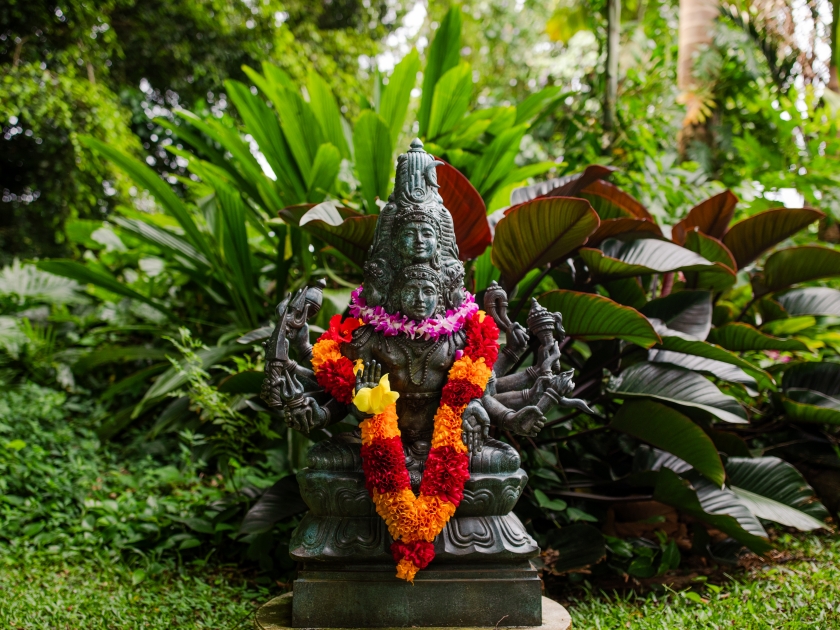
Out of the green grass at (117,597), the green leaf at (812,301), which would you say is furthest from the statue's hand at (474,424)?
the green leaf at (812,301)

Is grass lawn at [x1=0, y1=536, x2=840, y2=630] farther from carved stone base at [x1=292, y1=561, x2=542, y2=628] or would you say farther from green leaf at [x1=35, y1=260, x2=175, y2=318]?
green leaf at [x1=35, y1=260, x2=175, y2=318]

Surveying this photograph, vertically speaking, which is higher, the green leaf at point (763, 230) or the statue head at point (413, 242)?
the statue head at point (413, 242)

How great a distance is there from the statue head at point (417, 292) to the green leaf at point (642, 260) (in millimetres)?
891

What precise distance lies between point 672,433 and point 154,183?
2883 mm

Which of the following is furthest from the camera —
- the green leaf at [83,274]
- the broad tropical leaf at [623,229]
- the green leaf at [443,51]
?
the green leaf at [443,51]

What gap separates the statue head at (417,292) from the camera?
215 centimetres

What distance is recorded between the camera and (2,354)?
14.8ft

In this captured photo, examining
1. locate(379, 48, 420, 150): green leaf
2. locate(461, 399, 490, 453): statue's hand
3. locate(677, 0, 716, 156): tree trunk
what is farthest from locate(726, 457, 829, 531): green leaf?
locate(677, 0, 716, 156): tree trunk

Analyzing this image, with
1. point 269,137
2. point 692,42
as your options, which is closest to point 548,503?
point 269,137

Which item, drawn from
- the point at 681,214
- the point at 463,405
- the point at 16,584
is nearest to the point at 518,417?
the point at 463,405

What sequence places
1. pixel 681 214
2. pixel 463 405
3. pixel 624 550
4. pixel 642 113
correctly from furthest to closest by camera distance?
pixel 642 113
pixel 681 214
pixel 624 550
pixel 463 405

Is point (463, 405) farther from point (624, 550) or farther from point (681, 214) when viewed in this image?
point (681, 214)

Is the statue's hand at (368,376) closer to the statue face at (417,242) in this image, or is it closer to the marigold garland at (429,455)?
the marigold garland at (429,455)

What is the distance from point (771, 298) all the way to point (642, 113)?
181cm
